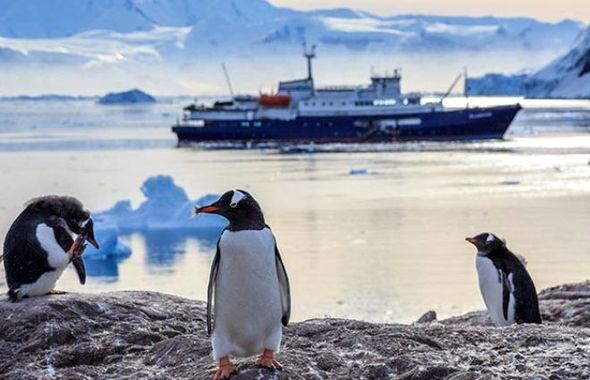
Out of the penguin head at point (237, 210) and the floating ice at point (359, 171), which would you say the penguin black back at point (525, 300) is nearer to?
the penguin head at point (237, 210)

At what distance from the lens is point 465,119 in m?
65.3

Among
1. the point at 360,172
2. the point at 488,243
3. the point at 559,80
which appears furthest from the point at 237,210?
the point at 559,80

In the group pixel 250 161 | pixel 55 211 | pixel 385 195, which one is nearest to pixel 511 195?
pixel 385 195

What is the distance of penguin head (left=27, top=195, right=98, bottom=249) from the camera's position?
6.44 m

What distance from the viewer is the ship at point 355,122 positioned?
65.4m

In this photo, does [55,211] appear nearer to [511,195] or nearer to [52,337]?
[52,337]

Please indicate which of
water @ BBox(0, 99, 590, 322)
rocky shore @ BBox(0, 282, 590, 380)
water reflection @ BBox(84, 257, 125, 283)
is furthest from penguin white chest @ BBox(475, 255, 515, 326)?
water reflection @ BBox(84, 257, 125, 283)

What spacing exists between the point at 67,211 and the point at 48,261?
17.1 inches

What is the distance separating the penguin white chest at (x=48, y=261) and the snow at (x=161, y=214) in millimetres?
15742

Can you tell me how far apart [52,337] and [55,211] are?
1.11 m

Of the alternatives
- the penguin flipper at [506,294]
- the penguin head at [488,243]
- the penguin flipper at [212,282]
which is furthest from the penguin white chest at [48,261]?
the penguin head at [488,243]

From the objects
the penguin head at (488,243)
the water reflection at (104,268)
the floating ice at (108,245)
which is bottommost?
the water reflection at (104,268)

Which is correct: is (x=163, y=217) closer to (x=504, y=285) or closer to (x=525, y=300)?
(x=504, y=285)

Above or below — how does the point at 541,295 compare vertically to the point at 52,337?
below
